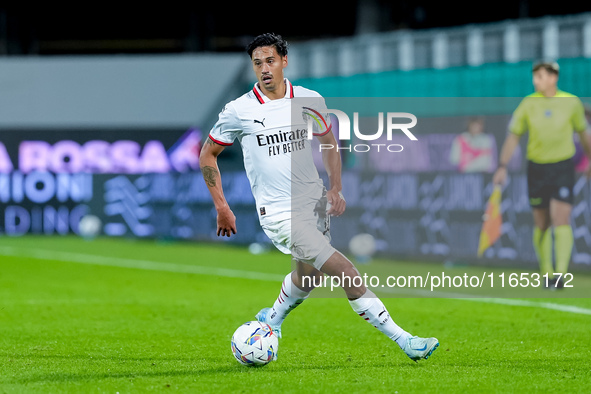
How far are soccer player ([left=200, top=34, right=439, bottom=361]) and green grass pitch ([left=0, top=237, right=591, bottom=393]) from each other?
23.7 inches

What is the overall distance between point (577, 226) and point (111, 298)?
5.82m

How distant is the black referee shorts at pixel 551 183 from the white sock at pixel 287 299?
5577 millimetres

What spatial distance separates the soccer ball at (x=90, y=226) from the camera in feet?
75.7

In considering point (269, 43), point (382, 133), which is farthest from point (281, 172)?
point (382, 133)

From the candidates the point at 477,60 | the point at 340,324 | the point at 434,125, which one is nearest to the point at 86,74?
the point at 477,60

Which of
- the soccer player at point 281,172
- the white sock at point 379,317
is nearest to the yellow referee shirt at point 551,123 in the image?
the soccer player at point 281,172

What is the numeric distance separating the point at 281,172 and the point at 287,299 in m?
0.96

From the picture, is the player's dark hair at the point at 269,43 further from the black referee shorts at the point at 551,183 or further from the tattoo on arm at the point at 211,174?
the black referee shorts at the point at 551,183

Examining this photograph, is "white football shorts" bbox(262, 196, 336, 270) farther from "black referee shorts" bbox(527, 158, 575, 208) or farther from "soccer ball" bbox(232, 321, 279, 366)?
"black referee shorts" bbox(527, 158, 575, 208)

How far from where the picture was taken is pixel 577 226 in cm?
1347

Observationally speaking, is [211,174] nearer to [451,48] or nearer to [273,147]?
[273,147]

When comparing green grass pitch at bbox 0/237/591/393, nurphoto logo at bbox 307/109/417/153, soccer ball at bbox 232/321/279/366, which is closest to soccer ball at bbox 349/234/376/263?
nurphoto logo at bbox 307/109/417/153

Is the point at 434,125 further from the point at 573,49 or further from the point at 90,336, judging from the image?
the point at 90,336

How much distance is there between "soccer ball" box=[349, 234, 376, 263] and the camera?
16188 mm
